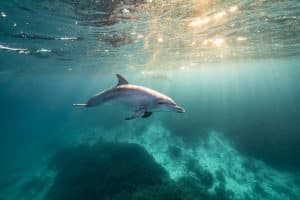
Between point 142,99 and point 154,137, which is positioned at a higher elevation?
point 142,99

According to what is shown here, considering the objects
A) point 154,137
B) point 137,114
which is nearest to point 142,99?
point 137,114

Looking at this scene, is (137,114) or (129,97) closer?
(137,114)

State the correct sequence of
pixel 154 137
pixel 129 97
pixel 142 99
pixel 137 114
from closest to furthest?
pixel 137 114, pixel 142 99, pixel 129 97, pixel 154 137

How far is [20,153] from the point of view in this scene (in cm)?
3350

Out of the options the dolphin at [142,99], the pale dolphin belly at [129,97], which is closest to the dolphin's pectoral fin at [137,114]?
the dolphin at [142,99]

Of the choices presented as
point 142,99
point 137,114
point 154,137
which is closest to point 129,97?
point 142,99

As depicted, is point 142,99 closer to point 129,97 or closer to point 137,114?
point 129,97

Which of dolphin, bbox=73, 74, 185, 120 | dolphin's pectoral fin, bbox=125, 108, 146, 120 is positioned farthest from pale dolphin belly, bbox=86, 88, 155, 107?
dolphin's pectoral fin, bbox=125, 108, 146, 120

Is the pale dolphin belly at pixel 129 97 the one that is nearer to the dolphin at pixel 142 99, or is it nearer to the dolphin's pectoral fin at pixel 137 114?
the dolphin at pixel 142 99

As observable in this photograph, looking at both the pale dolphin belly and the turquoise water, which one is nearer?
the pale dolphin belly

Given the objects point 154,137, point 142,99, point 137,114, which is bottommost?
point 154,137

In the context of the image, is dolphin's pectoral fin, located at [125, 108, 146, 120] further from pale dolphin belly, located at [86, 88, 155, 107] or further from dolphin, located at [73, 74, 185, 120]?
pale dolphin belly, located at [86, 88, 155, 107]

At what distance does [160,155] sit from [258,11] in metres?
14.1

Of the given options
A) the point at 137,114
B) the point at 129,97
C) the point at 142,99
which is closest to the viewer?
the point at 137,114
